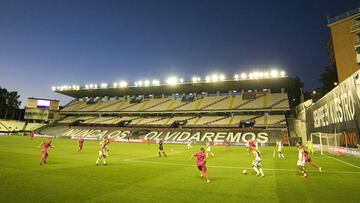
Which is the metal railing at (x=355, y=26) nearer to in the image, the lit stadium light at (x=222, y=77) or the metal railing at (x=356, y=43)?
the metal railing at (x=356, y=43)

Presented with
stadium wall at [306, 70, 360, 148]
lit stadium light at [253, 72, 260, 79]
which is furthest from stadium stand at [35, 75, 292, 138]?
stadium wall at [306, 70, 360, 148]

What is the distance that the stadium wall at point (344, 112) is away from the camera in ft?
78.0

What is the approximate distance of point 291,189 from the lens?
11.4 meters

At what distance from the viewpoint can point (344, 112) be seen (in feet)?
88.7

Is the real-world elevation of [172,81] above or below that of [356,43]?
above

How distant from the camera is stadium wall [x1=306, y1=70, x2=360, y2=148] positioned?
78.0 feet

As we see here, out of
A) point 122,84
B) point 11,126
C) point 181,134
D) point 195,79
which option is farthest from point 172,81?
point 11,126

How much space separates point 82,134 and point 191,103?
34944 millimetres

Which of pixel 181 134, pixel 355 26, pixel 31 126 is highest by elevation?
pixel 355 26

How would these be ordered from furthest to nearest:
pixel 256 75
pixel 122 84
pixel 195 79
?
pixel 122 84 → pixel 195 79 → pixel 256 75

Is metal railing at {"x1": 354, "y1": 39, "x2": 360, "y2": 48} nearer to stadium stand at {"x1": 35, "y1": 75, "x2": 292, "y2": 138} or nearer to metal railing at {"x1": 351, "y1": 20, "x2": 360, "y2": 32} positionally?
metal railing at {"x1": 351, "y1": 20, "x2": 360, "y2": 32}

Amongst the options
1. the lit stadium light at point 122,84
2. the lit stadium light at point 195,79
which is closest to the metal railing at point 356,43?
the lit stadium light at point 195,79

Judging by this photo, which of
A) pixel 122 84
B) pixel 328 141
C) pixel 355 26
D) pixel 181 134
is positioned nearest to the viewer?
pixel 328 141

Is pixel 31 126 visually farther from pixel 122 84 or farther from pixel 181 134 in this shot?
pixel 181 134
